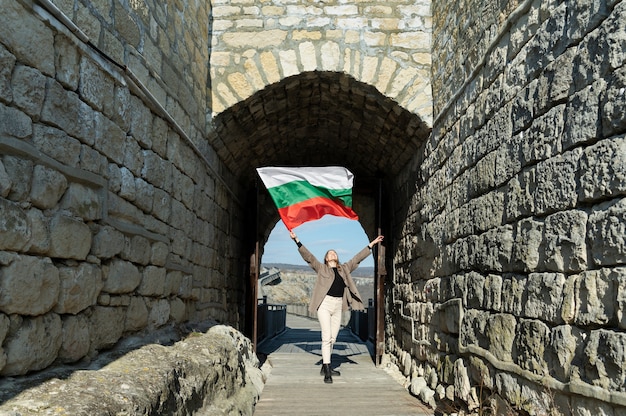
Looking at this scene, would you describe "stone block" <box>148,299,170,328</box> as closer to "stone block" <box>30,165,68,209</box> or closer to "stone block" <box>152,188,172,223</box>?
"stone block" <box>152,188,172,223</box>

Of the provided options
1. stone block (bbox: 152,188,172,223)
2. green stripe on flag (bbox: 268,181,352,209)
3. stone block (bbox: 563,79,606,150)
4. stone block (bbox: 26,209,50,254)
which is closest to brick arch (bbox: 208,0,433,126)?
green stripe on flag (bbox: 268,181,352,209)

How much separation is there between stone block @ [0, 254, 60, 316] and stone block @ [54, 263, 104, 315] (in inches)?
2.5

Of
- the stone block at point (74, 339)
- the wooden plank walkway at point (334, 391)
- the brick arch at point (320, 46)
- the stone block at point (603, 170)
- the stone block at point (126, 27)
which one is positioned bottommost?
the wooden plank walkway at point (334, 391)

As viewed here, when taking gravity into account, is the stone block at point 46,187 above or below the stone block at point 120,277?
above

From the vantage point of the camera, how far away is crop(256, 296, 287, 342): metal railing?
389 inches

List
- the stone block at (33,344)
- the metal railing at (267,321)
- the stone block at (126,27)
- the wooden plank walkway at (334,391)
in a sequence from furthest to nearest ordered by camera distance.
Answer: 1. the metal railing at (267,321)
2. the wooden plank walkway at (334,391)
3. the stone block at (126,27)
4. the stone block at (33,344)

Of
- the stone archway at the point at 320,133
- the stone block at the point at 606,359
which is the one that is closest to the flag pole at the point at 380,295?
the stone archway at the point at 320,133

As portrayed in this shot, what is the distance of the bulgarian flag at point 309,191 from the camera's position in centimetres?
649

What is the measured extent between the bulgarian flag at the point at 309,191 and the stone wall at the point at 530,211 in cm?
168

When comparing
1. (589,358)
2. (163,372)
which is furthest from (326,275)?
(589,358)

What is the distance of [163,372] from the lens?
3.04m

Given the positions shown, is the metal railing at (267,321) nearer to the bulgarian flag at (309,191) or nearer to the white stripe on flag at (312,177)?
the bulgarian flag at (309,191)

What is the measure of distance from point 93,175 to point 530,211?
91.3 inches

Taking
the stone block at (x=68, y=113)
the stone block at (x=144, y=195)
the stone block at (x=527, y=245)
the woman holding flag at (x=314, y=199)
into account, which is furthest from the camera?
the woman holding flag at (x=314, y=199)
